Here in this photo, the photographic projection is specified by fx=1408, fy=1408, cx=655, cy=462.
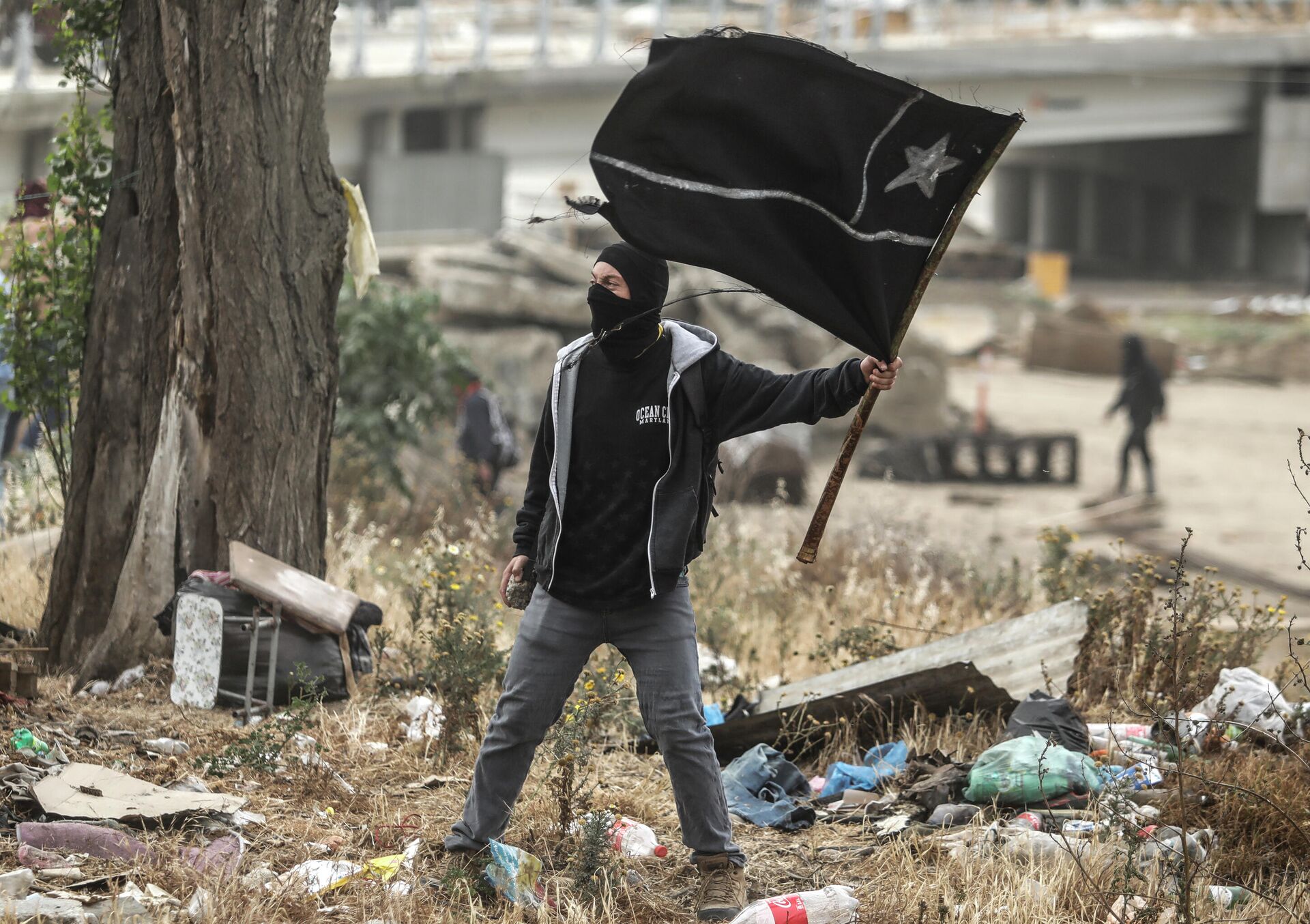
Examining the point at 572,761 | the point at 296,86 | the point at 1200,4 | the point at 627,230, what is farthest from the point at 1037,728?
the point at 1200,4

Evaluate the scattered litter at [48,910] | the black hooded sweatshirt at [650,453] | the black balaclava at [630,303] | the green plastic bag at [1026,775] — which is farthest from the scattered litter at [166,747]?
the green plastic bag at [1026,775]

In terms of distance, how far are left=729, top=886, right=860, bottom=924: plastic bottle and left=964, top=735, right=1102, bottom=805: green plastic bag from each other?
1071 mm

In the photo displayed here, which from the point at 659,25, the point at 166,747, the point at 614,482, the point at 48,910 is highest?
the point at 659,25

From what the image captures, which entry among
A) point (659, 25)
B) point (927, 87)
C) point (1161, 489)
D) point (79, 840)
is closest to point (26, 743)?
point (79, 840)

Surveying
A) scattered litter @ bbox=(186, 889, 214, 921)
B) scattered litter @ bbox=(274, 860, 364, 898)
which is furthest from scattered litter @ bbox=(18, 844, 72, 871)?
scattered litter @ bbox=(274, 860, 364, 898)

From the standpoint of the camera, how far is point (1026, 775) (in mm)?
5047

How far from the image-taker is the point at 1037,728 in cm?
547

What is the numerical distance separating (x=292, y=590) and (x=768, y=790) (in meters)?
2.20

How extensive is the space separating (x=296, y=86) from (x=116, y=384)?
1569 millimetres

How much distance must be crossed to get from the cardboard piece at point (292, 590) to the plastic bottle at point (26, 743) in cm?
104

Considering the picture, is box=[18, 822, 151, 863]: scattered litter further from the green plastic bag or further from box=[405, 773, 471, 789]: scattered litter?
the green plastic bag

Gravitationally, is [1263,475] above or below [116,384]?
below

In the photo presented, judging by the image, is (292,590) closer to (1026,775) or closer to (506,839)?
(506,839)

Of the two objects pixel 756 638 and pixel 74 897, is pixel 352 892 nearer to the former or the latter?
pixel 74 897
